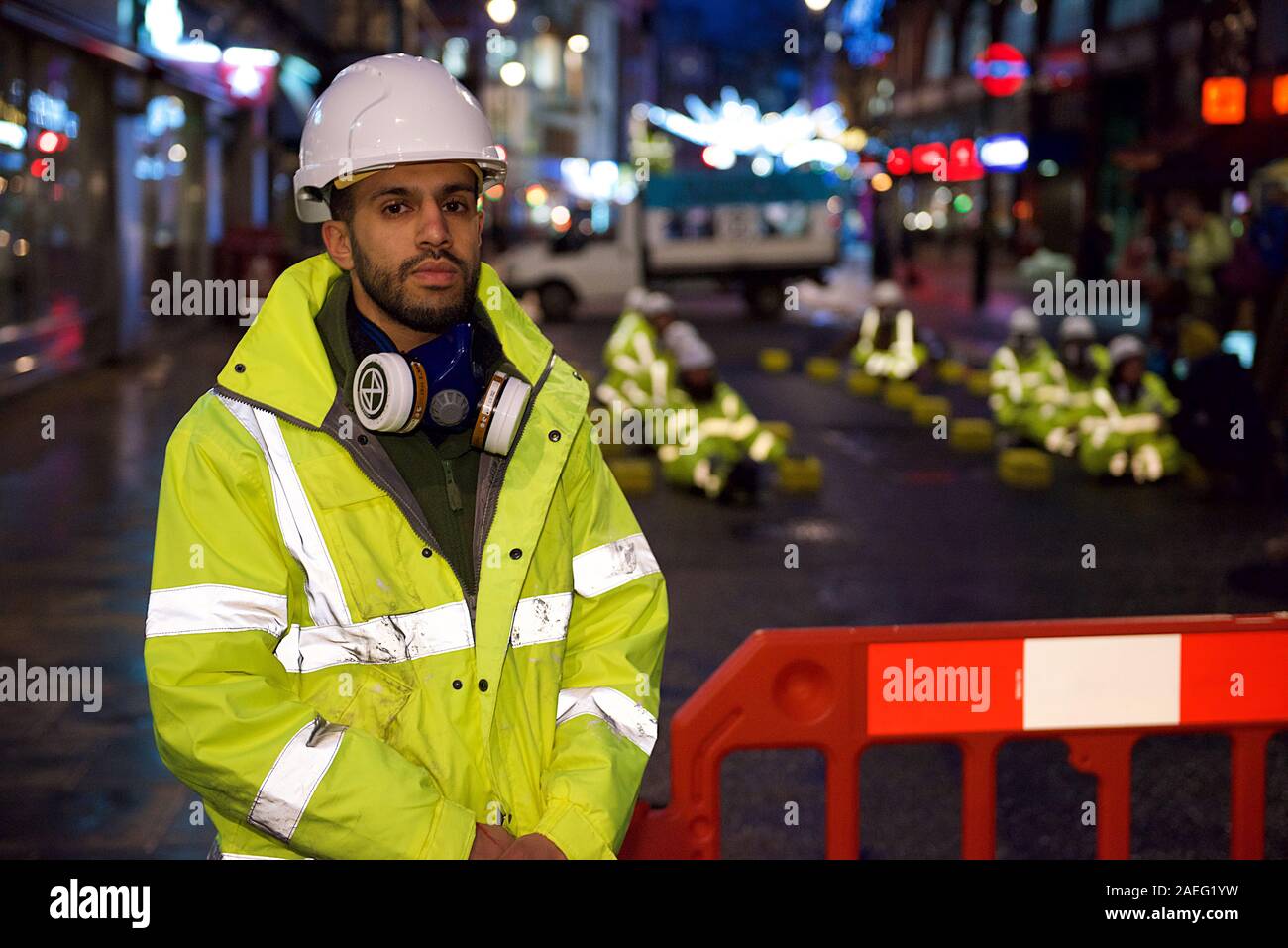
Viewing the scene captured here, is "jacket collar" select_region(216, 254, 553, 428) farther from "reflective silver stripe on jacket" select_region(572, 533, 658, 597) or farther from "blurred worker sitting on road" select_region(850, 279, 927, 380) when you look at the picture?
"blurred worker sitting on road" select_region(850, 279, 927, 380)

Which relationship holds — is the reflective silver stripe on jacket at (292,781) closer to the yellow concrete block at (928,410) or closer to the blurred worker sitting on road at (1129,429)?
the blurred worker sitting on road at (1129,429)

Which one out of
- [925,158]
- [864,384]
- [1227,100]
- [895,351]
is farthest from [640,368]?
[925,158]

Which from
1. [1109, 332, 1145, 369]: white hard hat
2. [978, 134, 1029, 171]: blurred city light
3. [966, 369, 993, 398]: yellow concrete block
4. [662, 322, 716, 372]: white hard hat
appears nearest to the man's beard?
[662, 322, 716, 372]: white hard hat

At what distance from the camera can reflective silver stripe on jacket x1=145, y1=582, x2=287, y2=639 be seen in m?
2.44

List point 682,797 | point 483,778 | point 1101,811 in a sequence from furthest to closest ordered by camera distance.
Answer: point 1101,811, point 682,797, point 483,778

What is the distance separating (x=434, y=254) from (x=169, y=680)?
32.0 inches

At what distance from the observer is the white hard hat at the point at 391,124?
272cm

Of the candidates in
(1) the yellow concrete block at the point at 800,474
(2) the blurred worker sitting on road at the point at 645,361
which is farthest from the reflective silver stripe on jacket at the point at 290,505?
(2) the blurred worker sitting on road at the point at 645,361

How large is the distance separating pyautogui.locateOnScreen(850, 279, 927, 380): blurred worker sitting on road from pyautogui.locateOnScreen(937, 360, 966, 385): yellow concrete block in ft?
3.44

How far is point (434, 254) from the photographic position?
2689mm

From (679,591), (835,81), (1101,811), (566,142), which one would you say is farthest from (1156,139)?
(566,142)

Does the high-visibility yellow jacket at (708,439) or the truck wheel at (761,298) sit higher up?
the truck wheel at (761,298)

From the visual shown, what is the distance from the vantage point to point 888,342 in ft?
63.9
